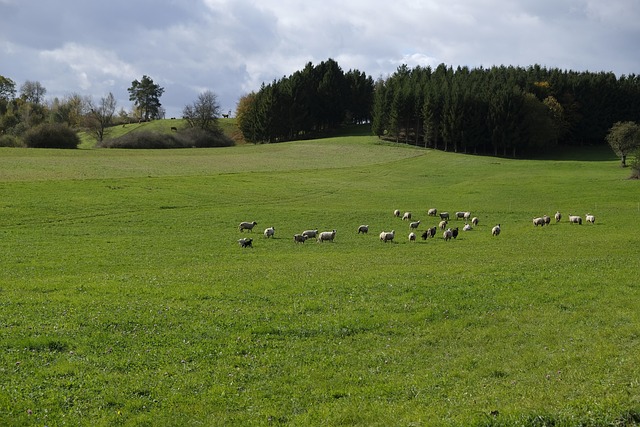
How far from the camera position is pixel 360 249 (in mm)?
34438

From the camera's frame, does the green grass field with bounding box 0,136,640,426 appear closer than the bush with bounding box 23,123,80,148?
Yes

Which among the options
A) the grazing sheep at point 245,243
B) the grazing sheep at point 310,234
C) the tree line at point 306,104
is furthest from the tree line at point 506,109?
the grazing sheep at point 245,243

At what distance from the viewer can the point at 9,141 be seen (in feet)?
361

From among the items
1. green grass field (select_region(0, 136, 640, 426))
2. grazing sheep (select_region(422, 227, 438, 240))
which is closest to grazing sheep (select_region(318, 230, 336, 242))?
green grass field (select_region(0, 136, 640, 426))

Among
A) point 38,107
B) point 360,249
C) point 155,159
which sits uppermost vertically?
point 38,107

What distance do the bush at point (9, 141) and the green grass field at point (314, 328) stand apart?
80.5 m

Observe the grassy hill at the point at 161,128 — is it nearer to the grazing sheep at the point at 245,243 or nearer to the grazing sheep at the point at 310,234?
the grazing sheep at the point at 310,234

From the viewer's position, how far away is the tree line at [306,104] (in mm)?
150125

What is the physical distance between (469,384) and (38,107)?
167 metres

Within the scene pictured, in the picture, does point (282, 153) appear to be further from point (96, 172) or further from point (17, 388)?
point (17, 388)

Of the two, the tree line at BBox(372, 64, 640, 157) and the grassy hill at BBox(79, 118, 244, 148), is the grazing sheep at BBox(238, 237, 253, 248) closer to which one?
the tree line at BBox(372, 64, 640, 157)

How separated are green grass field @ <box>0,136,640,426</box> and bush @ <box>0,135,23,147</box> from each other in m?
80.5

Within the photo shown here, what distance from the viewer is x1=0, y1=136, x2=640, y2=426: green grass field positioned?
31.0 ft

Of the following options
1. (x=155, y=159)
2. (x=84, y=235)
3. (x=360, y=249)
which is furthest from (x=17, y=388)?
(x=155, y=159)
